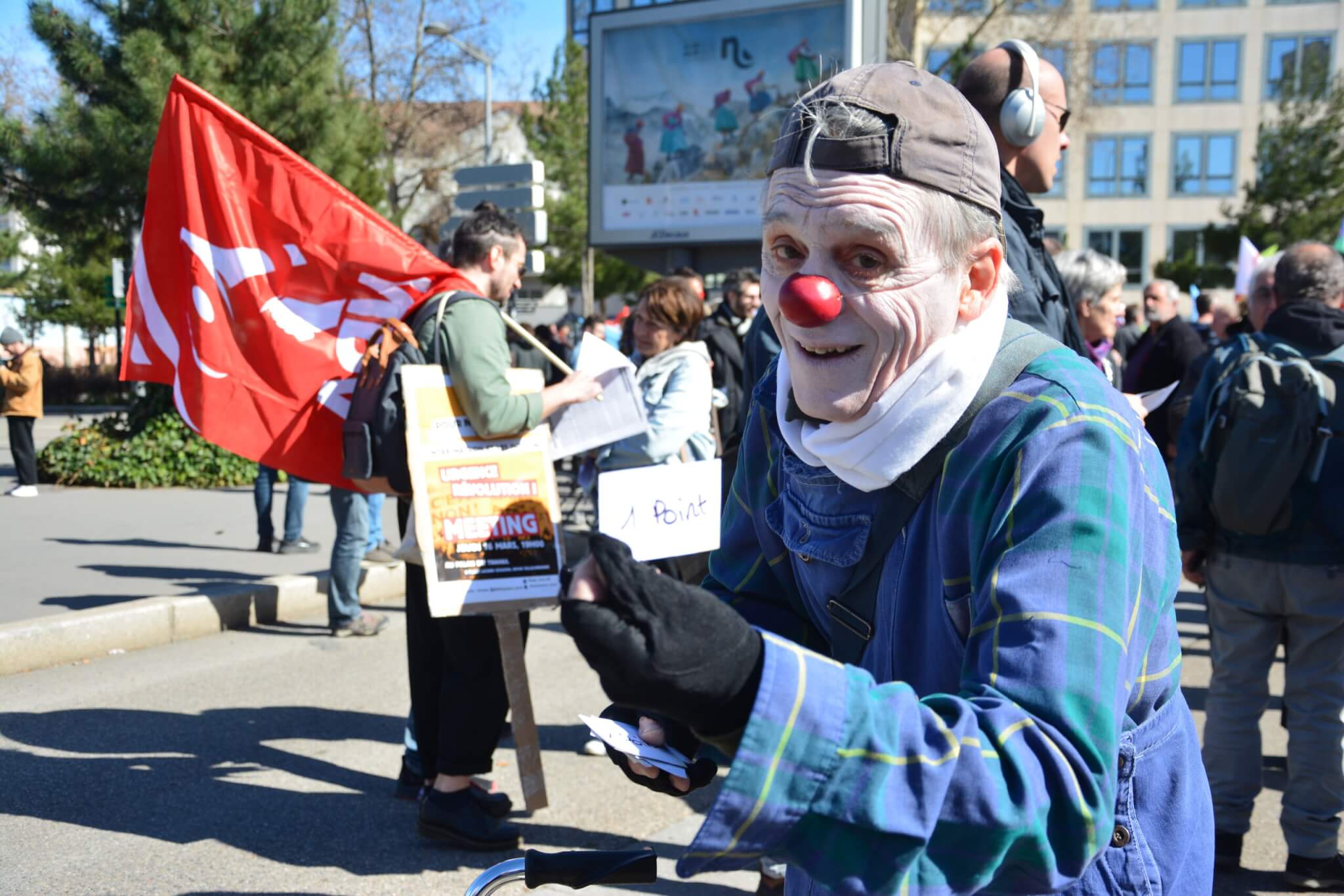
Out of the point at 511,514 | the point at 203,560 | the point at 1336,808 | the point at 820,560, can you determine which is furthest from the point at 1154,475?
the point at 203,560

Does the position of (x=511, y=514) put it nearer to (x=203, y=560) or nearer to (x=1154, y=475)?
(x=1154, y=475)

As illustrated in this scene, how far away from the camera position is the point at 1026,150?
10.1 ft

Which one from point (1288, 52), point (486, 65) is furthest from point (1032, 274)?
point (1288, 52)

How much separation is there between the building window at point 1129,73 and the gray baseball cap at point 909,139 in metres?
44.8

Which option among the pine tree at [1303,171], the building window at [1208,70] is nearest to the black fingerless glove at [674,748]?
the pine tree at [1303,171]

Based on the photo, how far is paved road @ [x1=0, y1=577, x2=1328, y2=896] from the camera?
12.0 ft

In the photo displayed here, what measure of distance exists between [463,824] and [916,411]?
311cm

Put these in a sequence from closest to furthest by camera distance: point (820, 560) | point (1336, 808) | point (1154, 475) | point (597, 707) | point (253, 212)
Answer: point (1154, 475), point (820, 560), point (1336, 808), point (253, 212), point (597, 707)

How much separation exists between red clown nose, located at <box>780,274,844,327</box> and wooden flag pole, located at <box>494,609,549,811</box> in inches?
111

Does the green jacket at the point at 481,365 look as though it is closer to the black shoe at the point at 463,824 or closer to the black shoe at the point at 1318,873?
the black shoe at the point at 463,824

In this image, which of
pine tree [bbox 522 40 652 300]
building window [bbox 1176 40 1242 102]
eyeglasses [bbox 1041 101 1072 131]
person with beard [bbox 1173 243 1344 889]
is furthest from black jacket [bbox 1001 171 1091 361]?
building window [bbox 1176 40 1242 102]

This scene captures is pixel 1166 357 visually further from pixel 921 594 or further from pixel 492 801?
pixel 921 594

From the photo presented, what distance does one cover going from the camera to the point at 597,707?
5559mm

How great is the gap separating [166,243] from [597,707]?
2.83 m
